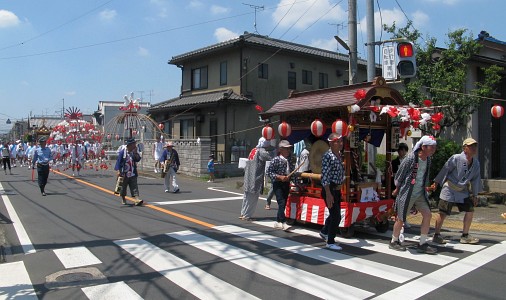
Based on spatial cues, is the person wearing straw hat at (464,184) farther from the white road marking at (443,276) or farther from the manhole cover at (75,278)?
the manhole cover at (75,278)

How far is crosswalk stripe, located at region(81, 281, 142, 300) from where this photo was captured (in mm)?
4863

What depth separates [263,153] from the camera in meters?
9.60

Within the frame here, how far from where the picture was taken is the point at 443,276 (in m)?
5.59

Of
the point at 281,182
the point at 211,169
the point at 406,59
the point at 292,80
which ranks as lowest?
the point at 211,169

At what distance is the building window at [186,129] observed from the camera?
27.6 m

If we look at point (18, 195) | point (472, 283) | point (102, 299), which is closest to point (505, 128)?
point (472, 283)

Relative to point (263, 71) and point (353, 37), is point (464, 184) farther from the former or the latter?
point (263, 71)

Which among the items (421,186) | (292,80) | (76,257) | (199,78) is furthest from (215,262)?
(199,78)

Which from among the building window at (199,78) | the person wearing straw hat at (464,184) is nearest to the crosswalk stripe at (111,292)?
the person wearing straw hat at (464,184)

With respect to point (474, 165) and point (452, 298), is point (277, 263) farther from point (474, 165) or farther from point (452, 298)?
point (474, 165)

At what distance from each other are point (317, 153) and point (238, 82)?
53.6 ft

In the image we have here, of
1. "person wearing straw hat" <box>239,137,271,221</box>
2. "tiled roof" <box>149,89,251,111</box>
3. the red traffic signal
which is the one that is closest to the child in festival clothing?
"tiled roof" <box>149,89,251,111</box>

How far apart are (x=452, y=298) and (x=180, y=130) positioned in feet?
82.6

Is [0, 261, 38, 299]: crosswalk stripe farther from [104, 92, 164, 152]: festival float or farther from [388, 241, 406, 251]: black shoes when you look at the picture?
[104, 92, 164, 152]: festival float
